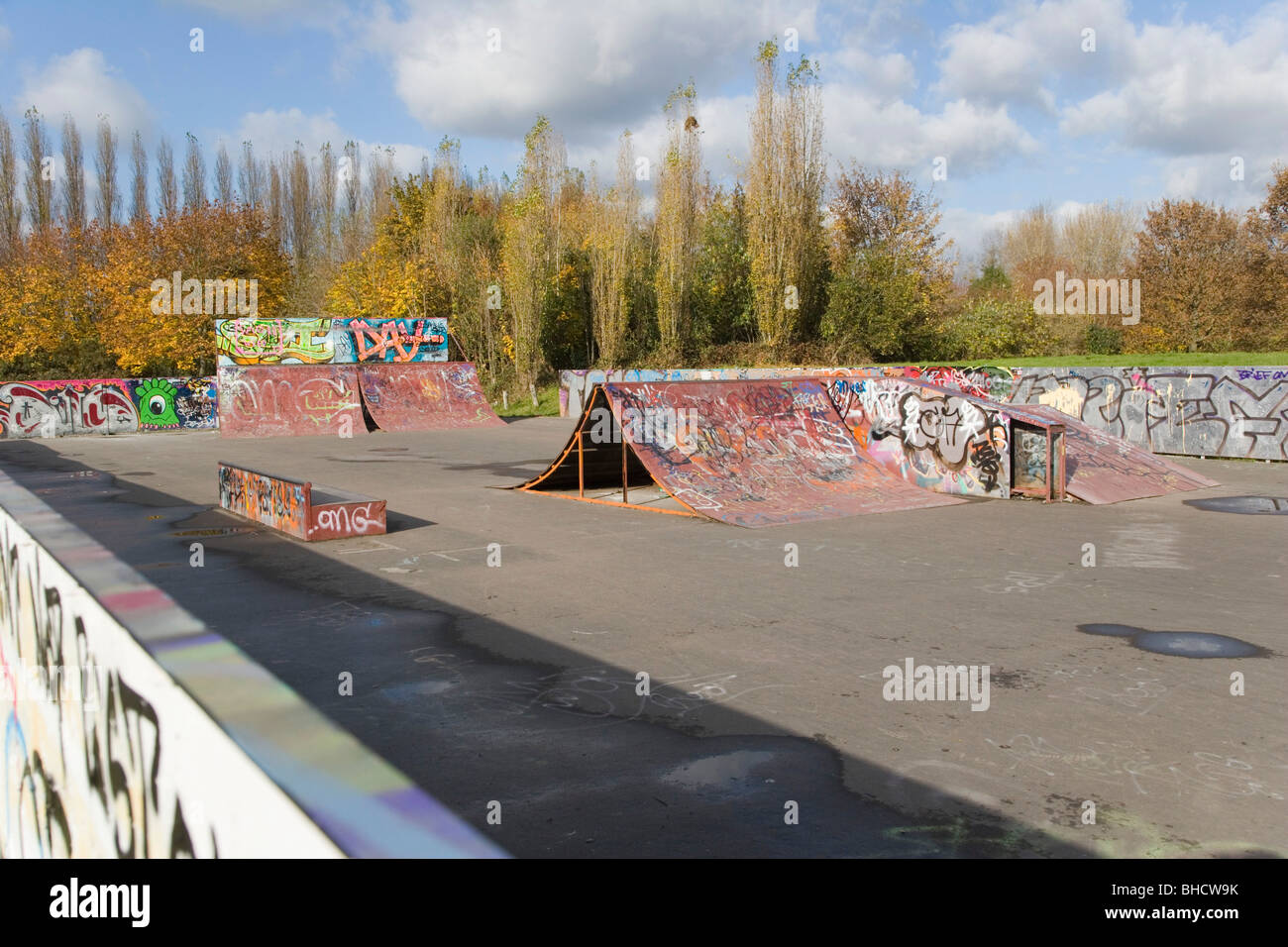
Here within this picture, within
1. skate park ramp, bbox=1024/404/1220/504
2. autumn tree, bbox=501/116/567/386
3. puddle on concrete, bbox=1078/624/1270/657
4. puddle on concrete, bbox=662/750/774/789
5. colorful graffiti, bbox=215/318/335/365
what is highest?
autumn tree, bbox=501/116/567/386

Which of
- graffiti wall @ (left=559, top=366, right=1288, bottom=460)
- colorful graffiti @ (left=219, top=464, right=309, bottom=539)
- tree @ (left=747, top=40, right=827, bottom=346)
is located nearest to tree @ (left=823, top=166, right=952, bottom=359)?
tree @ (left=747, top=40, right=827, bottom=346)

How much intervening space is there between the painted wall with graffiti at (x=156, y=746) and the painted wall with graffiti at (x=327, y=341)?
3031 centimetres

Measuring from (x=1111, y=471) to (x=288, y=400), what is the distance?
2550cm

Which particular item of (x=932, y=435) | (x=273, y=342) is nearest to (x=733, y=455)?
(x=932, y=435)

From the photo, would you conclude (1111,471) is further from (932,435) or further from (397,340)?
(397,340)

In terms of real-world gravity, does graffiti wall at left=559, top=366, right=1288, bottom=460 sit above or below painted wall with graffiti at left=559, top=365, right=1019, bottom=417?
below

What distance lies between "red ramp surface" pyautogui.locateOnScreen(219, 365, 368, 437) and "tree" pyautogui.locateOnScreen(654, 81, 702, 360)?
42.1 feet

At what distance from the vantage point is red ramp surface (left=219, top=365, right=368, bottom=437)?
30.5 m

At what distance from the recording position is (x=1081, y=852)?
12.8 ft

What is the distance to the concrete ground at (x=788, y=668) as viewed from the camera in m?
4.29

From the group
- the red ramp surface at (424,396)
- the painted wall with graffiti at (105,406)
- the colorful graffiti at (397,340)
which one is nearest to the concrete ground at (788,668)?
the red ramp surface at (424,396)

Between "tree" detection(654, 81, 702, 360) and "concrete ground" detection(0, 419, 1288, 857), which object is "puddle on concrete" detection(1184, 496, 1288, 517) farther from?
"tree" detection(654, 81, 702, 360)
